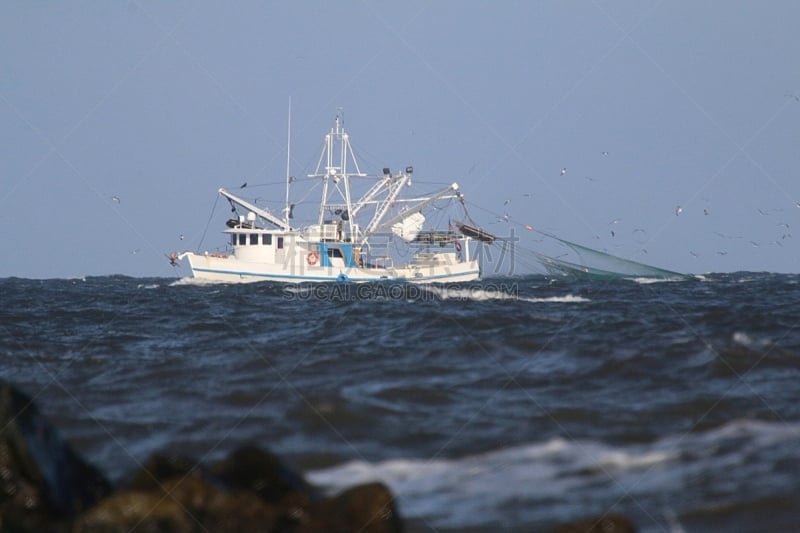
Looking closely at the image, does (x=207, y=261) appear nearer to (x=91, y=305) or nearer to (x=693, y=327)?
(x=91, y=305)

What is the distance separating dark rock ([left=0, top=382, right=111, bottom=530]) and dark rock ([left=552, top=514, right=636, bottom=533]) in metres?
2.89

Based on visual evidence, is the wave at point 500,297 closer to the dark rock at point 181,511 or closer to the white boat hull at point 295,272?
the white boat hull at point 295,272

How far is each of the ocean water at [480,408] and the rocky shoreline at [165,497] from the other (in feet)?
2.19

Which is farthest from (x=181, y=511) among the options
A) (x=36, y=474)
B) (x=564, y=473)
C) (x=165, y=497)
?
(x=564, y=473)

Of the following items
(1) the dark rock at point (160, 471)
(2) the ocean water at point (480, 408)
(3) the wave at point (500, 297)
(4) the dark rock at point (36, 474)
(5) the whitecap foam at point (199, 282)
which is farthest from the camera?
(5) the whitecap foam at point (199, 282)

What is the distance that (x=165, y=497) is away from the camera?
5.58 metres

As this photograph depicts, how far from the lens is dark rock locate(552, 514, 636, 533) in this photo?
5691 mm

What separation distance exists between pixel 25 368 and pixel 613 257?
42.3m

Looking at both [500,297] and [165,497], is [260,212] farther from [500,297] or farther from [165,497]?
[165,497]

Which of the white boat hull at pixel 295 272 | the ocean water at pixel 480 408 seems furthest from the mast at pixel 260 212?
the ocean water at pixel 480 408

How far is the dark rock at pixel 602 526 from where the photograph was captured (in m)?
5.69

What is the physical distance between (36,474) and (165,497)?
869 millimetres

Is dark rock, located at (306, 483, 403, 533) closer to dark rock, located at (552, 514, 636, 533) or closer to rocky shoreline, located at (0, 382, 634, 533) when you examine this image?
rocky shoreline, located at (0, 382, 634, 533)

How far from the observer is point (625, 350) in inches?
529
